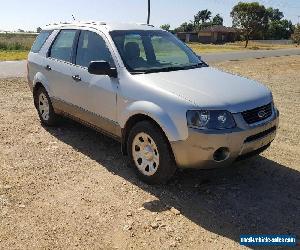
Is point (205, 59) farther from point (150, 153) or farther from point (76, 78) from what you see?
point (150, 153)

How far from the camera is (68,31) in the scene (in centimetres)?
611

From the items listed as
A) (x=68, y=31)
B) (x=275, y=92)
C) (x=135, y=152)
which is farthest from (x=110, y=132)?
(x=275, y=92)

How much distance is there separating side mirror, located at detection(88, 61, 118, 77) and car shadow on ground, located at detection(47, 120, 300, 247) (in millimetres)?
1329

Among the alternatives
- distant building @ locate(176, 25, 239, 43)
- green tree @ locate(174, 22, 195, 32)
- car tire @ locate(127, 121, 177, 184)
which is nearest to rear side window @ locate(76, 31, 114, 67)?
car tire @ locate(127, 121, 177, 184)

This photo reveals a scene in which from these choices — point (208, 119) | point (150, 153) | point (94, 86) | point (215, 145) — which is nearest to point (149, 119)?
point (150, 153)

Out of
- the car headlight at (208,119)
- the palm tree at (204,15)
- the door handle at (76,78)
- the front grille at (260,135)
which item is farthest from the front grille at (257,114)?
the palm tree at (204,15)

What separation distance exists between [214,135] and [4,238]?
90.9 inches

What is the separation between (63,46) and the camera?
6.16 metres

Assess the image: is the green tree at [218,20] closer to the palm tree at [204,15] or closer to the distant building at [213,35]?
the palm tree at [204,15]

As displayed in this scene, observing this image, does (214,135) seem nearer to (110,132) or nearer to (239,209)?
(239,209)

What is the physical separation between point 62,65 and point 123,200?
2.66 metres

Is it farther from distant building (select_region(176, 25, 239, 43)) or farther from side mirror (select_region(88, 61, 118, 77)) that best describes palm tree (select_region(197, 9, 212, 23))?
side mirror (select_region(88, 61, 118, 77))

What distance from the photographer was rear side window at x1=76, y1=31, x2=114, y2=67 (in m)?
5.20

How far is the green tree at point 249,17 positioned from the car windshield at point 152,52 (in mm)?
58016
